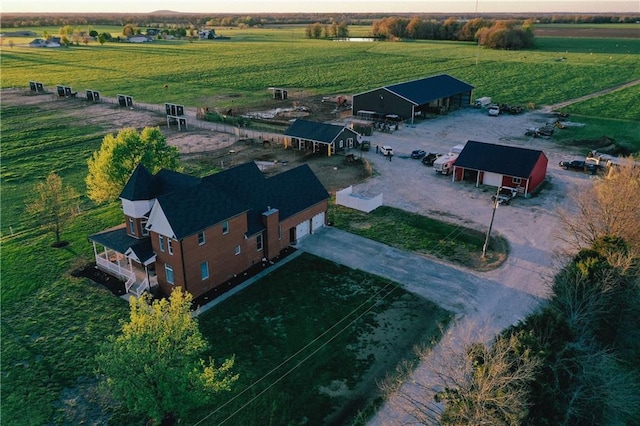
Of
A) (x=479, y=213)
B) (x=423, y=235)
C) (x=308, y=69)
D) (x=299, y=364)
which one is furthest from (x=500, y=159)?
(x=308, y=69)

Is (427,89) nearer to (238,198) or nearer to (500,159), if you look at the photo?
(500,159)

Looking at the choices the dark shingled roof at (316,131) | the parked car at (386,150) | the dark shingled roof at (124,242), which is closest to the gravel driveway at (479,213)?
the parked car at (386,150)

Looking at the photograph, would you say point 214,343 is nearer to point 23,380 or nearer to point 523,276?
point 23,380

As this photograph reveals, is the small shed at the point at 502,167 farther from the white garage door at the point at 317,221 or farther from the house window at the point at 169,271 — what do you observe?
the house window at the point at 169,271

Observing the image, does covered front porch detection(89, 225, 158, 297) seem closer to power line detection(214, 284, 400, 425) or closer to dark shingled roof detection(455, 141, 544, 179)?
power line detection(214, 284, 400, 425)

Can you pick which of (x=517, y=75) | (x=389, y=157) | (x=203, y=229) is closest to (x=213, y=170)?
(x=389, y=157)
